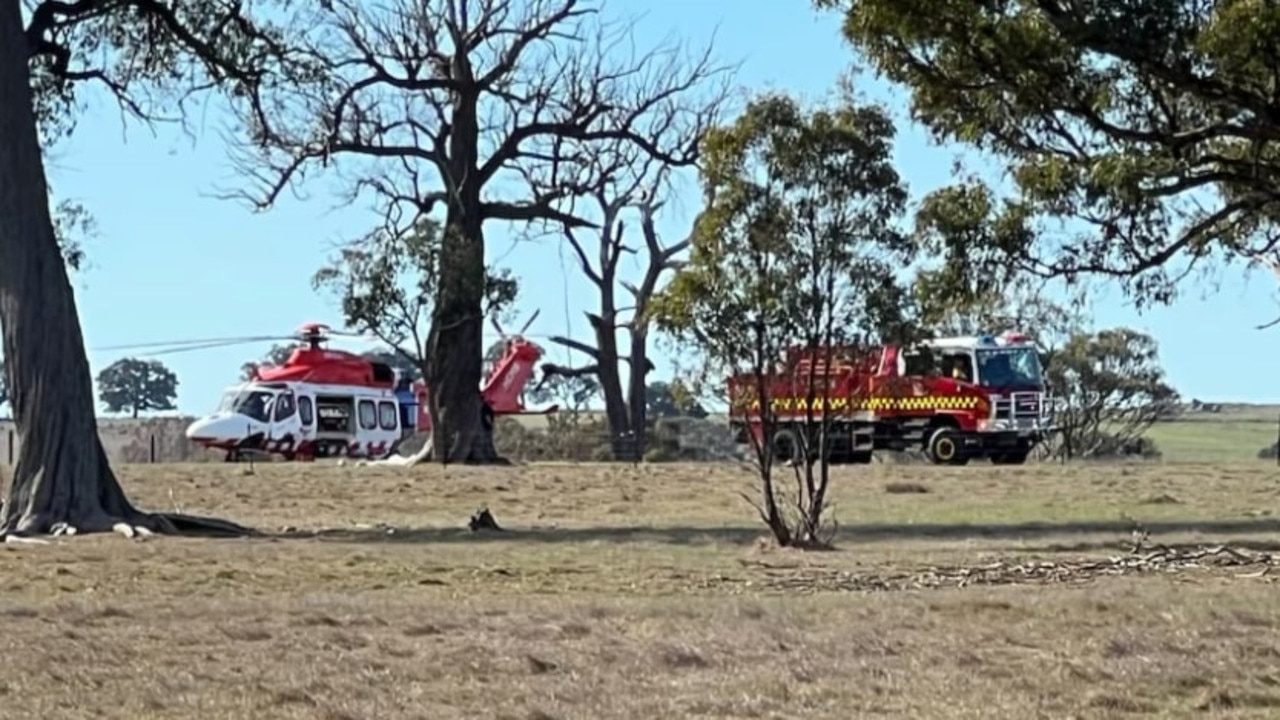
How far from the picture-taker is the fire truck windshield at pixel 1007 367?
173 feet

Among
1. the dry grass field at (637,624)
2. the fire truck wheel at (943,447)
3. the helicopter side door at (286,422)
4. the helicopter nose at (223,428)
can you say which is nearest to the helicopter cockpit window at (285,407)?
the helicopter side door at (286,422)

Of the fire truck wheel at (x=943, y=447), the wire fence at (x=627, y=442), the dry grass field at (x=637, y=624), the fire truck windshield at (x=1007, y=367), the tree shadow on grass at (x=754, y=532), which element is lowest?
the dry grass field at (x=637, y=624)

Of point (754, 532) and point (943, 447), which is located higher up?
point (943, 447)

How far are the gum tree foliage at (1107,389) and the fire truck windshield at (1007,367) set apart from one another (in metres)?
9.91

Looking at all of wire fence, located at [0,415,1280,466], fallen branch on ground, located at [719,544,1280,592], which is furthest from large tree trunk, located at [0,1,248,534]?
wire fence, located at [0,415,1280,466]

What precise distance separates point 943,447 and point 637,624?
39.8m

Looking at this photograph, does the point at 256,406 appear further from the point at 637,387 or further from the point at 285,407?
the point at 637,387

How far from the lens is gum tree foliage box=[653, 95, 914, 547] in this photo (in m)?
21.8

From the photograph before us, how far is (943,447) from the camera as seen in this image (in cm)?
5294

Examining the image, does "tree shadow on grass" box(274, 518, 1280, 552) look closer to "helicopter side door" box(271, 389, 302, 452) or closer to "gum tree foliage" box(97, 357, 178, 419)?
"helicopter side door" box(271, 389, 302, 452)

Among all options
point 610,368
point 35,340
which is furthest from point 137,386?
point 35,340

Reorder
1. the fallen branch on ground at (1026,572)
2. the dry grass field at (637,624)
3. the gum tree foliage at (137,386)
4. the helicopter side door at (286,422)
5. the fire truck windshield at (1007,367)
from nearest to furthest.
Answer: the dry grass field at (637,624), the fallen branch on ground at (1026,572), the fire truck windshield at (1007,367), the helicopter side door at (286,422), the gum tree foliage at (137,386)

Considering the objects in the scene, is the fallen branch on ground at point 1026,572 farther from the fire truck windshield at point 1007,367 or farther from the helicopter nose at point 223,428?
the helicopter nose at point 223,428

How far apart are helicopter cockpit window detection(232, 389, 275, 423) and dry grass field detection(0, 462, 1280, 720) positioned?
30.9 m
